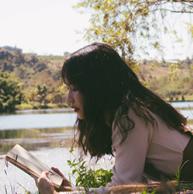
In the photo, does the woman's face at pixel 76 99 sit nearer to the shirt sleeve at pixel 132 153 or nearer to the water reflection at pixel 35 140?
the shirt sleeve at pixel 132 153

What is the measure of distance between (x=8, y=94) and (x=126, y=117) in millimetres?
109556

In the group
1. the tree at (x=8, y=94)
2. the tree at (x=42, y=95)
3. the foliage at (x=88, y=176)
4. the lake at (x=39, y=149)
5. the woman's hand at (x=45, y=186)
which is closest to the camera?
the woman's hand at (x=45, y=186)

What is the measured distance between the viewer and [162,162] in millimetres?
2641

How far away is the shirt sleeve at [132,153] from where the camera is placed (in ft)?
8.32

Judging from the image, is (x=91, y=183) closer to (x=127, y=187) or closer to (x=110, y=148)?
(x=110, y=148)

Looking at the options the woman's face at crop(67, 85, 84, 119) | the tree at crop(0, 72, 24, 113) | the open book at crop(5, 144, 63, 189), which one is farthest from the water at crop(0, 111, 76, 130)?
the woman's face at crop(67, 85, 84, 119)

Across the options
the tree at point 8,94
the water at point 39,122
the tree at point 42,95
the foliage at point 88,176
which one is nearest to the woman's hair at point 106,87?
the foliage at point 88,176

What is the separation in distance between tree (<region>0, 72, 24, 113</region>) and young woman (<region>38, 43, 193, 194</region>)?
341ft

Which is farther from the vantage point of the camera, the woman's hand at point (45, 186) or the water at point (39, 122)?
the water at point (39, 122)

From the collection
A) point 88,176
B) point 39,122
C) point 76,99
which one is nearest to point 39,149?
point 88,176

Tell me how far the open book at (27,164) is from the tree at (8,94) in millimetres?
103778

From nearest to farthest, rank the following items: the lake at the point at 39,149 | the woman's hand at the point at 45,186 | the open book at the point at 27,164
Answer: the woman's hand at the point at 45,186, the open book at the point at 27,164, the lake at the point at 39,149

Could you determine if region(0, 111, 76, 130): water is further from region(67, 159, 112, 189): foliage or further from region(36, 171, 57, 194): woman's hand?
region(36, 171, 57, 194): woman's hand

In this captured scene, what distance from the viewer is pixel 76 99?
8.84ft
